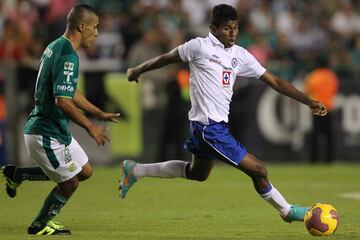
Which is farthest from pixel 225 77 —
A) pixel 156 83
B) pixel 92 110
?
pixel 156 83

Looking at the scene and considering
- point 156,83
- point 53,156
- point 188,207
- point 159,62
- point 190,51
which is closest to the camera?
point 53,156

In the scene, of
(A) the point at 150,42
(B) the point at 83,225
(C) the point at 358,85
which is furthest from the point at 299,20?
(B) the point at 83,225

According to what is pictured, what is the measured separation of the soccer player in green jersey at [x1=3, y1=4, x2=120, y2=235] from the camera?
8.63 metres

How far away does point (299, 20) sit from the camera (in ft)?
74.3

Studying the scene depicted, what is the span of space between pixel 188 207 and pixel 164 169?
1912 millimetres

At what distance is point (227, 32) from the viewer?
372 inches

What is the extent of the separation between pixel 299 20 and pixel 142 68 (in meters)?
13.3

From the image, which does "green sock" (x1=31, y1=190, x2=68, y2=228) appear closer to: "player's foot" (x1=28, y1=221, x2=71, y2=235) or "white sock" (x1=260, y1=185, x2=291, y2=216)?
"player's foot" (x1=28, y1=221, x2=71, y2=235)

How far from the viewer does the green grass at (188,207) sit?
9414 millimetres

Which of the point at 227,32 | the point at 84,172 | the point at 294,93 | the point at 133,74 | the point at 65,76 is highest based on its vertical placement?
the point at 227,32

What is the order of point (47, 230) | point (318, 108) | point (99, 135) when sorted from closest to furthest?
point (99, 135) < point (47, 230) < point (318, 108)

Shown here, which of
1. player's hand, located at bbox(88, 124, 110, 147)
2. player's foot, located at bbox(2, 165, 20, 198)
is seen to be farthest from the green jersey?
player's foot, located at bbox(2, 165, 20, 198)

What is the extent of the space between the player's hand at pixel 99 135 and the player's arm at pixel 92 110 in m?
0.13

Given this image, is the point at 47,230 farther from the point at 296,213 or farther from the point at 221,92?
the point at 296,213
